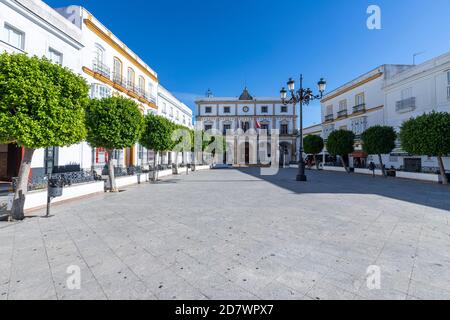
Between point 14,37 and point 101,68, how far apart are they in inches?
219

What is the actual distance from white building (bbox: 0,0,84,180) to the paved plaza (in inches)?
284

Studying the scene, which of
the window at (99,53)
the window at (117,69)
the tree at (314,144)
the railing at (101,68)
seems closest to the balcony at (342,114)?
the tree at (314,144)

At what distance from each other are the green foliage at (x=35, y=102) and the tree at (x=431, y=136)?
18.5 metres

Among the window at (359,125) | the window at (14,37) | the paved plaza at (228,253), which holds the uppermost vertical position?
the window at (14,37)

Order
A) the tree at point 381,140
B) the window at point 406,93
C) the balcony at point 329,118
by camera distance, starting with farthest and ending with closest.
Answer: the balcony at point 329,118, the window at point 406,93, the tree at point 381,140

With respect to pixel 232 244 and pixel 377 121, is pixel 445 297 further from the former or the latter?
pixel 377 121

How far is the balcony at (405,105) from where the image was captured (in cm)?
1945

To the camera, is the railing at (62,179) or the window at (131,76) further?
the window at (131,76)

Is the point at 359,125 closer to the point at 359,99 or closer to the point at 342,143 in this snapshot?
the point at 359,99

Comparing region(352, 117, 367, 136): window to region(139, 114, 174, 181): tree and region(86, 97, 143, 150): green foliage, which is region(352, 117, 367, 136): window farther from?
region(86, 97, 143, 150): green foliage

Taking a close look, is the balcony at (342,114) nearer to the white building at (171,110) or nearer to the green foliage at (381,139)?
the green foliage at (381,139)

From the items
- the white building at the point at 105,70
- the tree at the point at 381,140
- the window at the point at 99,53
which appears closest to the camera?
the white building at the point at 105,70

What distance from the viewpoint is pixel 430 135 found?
13141mm
